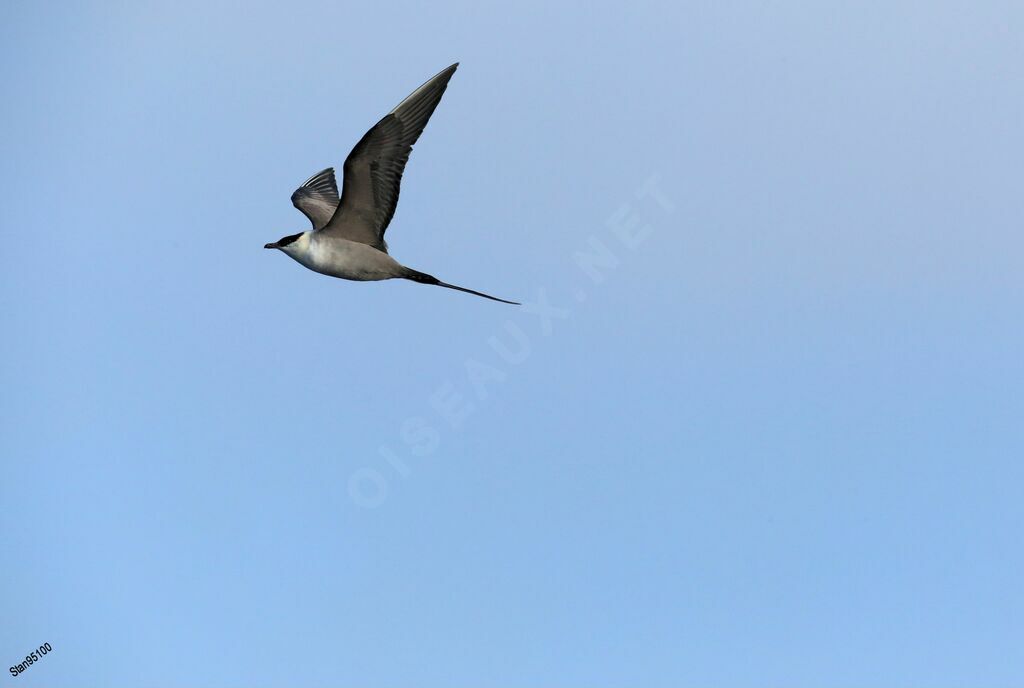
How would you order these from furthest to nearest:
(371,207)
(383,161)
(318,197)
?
(318,197)
(371,207)
(383,161)

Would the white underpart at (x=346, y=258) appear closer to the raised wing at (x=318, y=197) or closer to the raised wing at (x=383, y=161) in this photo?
the raised wing at (x=383, y=161)

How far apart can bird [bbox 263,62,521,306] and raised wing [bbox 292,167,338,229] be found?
96.6 inches

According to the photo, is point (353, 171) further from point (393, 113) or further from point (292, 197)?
point (292, 197)

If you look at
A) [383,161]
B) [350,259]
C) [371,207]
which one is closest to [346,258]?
[350,259]

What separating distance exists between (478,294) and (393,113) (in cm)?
294

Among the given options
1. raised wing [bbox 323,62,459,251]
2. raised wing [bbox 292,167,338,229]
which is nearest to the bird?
raised wing [bbox 323,62,459,251]

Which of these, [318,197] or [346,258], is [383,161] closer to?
[346,258]

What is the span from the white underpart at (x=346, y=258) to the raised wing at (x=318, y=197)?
2413 mm

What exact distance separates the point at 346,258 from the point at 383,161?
5.27 feet

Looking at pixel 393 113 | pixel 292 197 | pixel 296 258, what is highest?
pixel 292 197

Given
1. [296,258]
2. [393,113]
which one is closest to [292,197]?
[296,258]

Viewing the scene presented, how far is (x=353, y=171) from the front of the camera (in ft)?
54.0

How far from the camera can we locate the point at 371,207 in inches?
666

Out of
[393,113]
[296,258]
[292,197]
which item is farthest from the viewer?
[292,197]
